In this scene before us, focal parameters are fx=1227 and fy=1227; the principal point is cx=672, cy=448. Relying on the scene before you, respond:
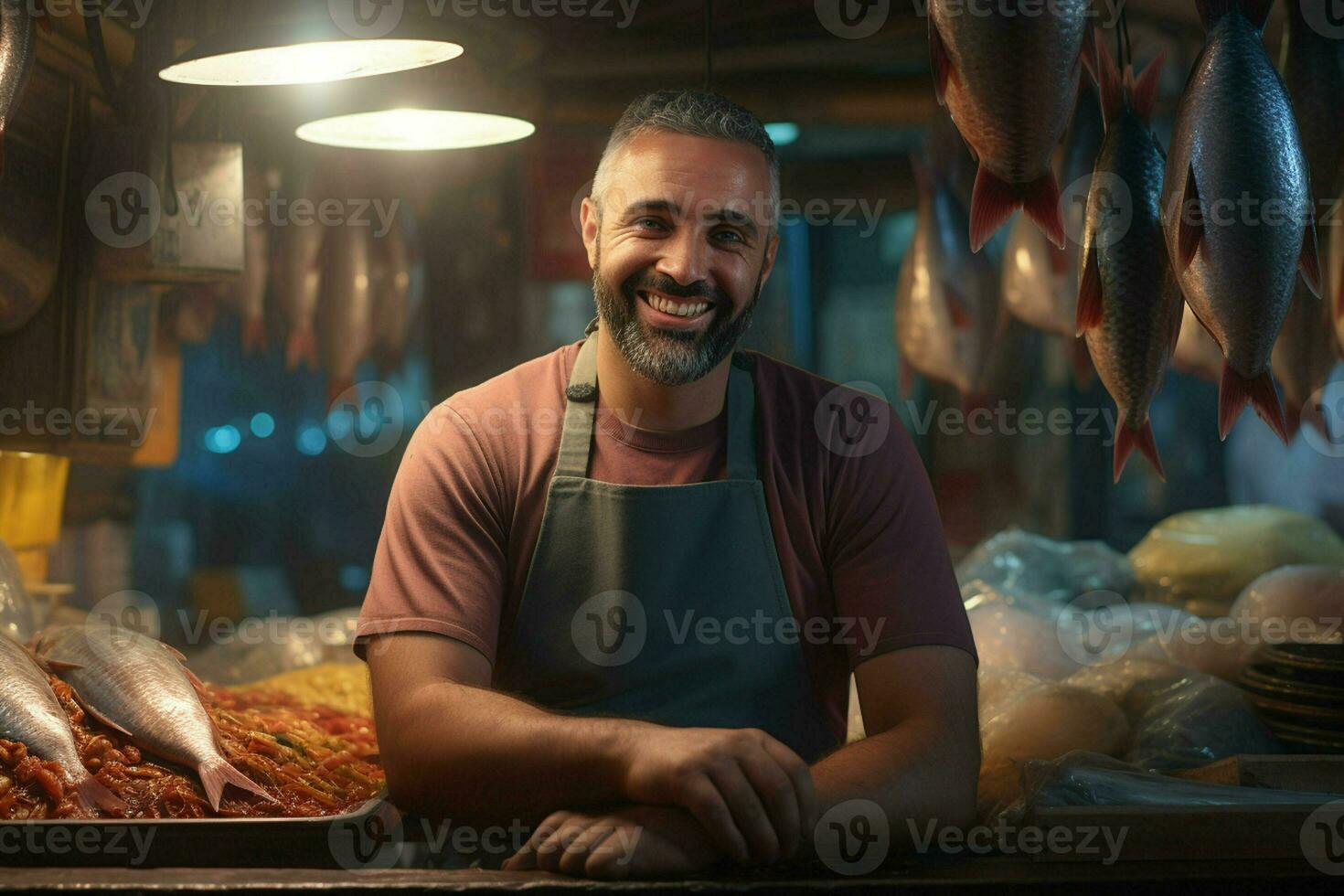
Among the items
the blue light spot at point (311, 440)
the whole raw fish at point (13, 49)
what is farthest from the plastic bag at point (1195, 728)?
the blue light spot at point (311, 440)

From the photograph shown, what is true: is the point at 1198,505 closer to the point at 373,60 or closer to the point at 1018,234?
the point at 1018,234

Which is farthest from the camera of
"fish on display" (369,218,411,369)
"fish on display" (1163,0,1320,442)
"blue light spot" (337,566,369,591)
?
"blue light spot" (337,566,369,591)

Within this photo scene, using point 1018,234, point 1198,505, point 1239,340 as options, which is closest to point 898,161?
point 1018,234

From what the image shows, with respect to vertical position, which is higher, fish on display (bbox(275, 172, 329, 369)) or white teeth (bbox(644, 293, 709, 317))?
fish on display (bbox(275, 172, 329, 369))

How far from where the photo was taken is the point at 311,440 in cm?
643

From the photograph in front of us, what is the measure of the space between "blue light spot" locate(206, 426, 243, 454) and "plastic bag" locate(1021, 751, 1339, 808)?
5.16m

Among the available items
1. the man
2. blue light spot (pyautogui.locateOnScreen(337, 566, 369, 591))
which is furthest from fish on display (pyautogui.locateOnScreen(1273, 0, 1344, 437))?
blue light spot (pyautogui.locateOnScreen(337, 566, 369, 591))

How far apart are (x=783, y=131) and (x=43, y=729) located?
10.7 feet

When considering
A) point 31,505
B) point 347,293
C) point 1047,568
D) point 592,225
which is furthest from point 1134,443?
point 347,293

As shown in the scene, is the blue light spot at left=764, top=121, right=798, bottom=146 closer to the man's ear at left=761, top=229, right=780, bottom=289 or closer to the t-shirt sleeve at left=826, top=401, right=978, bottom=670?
the man's ear at left=761, top=229, right=780, bottom=289

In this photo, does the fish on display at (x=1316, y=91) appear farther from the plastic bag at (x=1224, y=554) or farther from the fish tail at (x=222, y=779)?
the plastic bag at (x=1224, y=554)

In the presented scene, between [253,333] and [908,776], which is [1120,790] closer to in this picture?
[908,776]

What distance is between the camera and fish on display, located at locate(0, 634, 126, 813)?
205 cm

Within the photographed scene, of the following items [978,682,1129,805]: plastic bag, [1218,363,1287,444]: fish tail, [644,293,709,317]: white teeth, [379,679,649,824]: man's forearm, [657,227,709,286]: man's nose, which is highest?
[657,227,709,286]: man's nose
